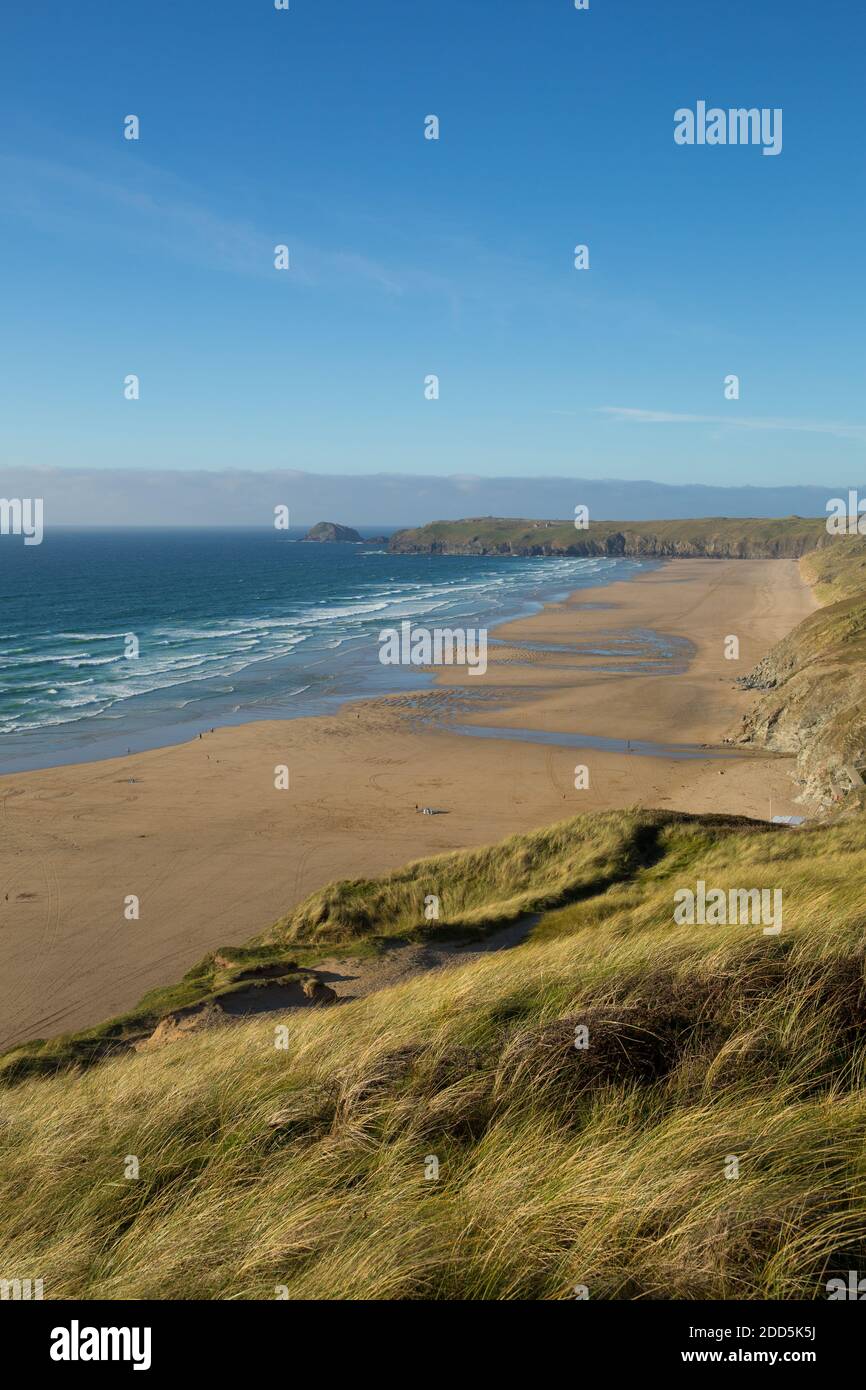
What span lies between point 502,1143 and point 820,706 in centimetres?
2972

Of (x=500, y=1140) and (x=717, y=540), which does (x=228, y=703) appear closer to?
(x=500, y=1140)

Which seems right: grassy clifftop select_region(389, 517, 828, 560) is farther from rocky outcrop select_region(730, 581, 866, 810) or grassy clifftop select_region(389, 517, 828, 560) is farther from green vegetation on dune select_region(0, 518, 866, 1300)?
green vegetation on dune select_region(0, 518, 866, 1300)

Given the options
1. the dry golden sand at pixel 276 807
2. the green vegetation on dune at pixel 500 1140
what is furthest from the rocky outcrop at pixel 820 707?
the green vegetation on dune at pixel 500 1140

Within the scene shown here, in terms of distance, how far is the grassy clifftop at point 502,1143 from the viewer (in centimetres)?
393

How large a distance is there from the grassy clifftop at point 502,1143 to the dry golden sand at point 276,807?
9914mm

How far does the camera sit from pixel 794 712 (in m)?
33.0

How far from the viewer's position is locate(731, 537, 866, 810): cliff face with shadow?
25.3 metres

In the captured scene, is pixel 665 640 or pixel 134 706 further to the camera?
pixel 665 640

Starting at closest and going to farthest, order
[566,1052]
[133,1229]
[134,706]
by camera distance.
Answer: [133,1229], [566,1052], [134,706]

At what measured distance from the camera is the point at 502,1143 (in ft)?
16.3
